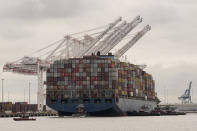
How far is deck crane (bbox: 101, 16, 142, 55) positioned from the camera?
180 meters

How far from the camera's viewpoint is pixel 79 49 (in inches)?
7249

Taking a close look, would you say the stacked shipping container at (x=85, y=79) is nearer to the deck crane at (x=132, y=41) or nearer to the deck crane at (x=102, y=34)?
the deck crane at (x=102, y=34)

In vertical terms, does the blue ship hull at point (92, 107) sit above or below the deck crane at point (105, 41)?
below

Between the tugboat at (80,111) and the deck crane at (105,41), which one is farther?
the deck crane at (105,41)

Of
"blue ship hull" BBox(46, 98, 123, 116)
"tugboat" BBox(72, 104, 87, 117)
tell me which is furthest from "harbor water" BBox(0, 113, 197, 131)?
"blue ship hull" BBox(46, 98, 123, 116)

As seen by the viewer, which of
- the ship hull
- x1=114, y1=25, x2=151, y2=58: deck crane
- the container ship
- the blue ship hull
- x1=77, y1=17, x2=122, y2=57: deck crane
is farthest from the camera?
x1=114, y1=25, x2=151, y2=58: deck crane

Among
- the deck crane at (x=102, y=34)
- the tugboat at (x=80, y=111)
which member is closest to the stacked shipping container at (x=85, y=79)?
the tugboat at (x=80, y=111)

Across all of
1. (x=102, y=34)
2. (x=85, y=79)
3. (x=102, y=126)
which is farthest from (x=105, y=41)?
(x=102, y=126)

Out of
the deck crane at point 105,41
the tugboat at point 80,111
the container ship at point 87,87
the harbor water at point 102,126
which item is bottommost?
the harbor water at point 102,126

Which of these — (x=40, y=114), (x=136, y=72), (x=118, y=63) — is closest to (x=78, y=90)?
(x=118, y=63)

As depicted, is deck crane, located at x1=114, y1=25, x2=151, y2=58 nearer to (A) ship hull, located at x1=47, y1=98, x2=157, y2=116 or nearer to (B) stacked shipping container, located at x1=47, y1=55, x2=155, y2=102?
(B) stacked shipping container, located at x1=47, y1=55, x2=155, y2=102

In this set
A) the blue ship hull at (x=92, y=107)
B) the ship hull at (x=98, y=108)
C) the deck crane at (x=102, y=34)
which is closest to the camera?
the blue ship hull at (x=92, y=107)

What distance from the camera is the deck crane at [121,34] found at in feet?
592

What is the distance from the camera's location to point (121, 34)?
181 m
